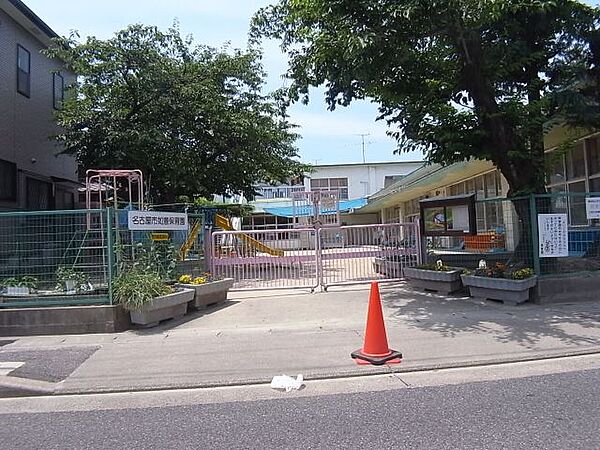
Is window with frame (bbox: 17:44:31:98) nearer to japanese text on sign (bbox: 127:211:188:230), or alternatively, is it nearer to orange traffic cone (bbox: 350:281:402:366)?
japanese text on sign (bbox: 127:211:188:230)

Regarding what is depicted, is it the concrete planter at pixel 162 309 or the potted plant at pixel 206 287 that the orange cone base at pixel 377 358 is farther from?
the potted plant at pixel 206 287

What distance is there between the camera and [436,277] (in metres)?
11.6

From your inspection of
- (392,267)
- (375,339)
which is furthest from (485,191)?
(375,339)

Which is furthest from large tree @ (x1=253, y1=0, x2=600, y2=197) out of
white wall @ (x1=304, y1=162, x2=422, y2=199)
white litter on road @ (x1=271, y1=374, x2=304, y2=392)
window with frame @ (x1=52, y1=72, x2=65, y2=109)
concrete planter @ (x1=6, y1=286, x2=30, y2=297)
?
white wall @ (x1=304, y1=162, x2=422, y2=199)

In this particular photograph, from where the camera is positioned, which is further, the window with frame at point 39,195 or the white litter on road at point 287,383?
the window with frame at point 39,195

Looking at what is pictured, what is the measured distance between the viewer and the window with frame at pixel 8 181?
51.3ft

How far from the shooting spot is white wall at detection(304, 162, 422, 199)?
50.2 meters

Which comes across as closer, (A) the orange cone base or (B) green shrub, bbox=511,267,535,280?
(A) the orange cone base

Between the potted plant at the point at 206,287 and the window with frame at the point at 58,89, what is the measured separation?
11543 mm

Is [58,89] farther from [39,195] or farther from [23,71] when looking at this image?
[39,195]

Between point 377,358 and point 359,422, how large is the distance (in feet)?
6.47

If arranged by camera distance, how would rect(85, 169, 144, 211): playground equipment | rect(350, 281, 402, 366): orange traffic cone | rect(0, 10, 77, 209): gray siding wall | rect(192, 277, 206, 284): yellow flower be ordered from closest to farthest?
rect(350, 281, 402, 366): orange traffic cone
rect(192, 277, 206, 284): yellow flower
rect(85, 169, 144, 211): playground equipment
rect(0, 10, 77, 209): gray siding wall

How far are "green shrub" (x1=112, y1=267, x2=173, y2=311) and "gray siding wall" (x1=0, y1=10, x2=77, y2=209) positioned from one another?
8468 millimetres

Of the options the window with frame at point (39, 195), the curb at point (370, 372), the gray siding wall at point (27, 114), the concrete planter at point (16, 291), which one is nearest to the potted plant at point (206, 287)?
the concrete planter at point (16, 291)
